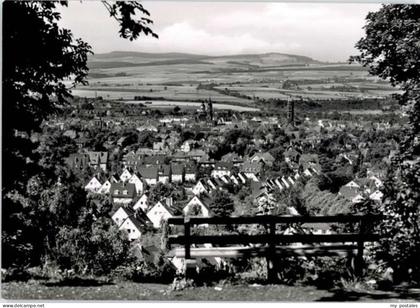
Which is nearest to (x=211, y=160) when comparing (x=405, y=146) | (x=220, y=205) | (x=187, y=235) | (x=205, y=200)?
(x=220, y=205)

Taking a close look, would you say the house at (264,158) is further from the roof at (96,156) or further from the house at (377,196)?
the house at (377,196)

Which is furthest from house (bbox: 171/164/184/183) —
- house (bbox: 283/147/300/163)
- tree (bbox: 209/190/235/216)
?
house (bbox: 283/147/300/163)

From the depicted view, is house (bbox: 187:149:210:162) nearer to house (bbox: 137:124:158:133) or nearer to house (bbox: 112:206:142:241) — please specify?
house (bbox: 112:206:142:241)

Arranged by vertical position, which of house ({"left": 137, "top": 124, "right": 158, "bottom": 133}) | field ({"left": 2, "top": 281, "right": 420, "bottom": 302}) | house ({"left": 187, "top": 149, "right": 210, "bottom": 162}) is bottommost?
house ({"left": 187, "top": 149, "right": 210, "bottom": 162})

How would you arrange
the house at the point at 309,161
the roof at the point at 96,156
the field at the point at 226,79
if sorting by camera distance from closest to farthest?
the field at the point at 226,79
the roof at the point at 96,156
the house at the point at 309,161

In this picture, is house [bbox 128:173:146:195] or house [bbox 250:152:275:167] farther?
house [bbox 250:152:275:167]

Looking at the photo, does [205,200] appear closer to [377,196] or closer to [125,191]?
[125,191]

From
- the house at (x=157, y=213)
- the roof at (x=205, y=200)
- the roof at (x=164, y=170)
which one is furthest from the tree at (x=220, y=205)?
the roof at (x=164, y=170)
